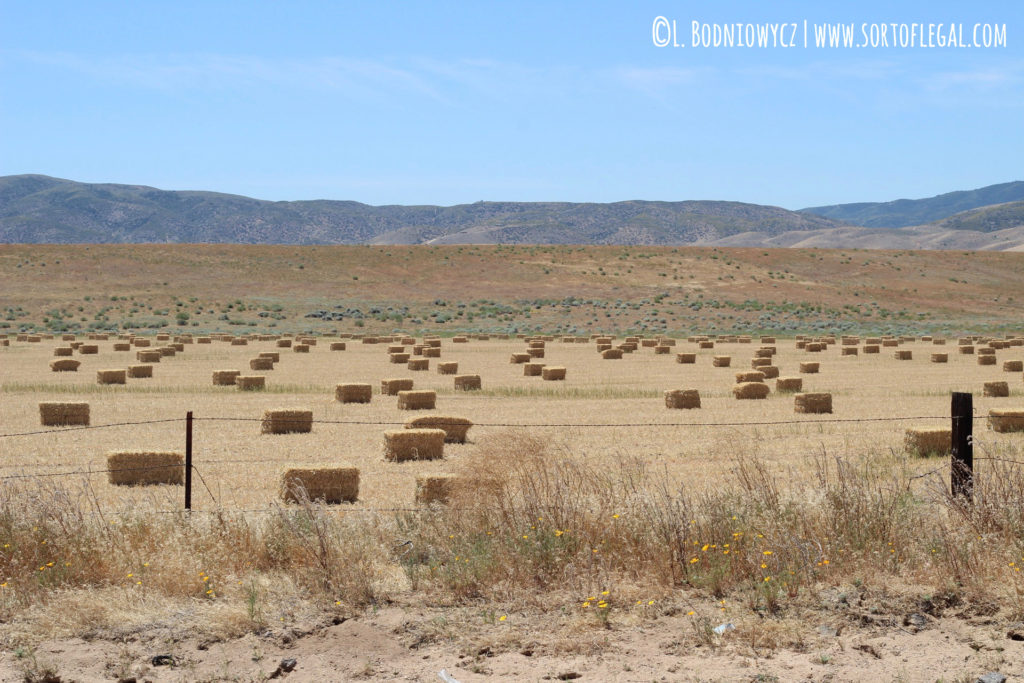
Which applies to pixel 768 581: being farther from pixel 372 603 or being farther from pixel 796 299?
pixel 796 299

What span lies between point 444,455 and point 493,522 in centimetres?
783

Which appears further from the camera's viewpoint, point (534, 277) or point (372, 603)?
point (534, 277)

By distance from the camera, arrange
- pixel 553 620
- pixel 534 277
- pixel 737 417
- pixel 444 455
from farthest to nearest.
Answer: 1. pixel 534 277
2. pixel 737 417
3. pixel 444 455
4. pixel 553 620

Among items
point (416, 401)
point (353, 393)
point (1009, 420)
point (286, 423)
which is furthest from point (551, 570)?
point (353, 393)

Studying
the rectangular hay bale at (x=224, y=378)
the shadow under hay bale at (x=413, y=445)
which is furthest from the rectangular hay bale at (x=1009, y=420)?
the rectangular hay bale at (x=224, y=378)

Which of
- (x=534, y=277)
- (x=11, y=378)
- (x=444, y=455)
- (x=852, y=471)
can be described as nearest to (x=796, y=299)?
(x=534, y=277)

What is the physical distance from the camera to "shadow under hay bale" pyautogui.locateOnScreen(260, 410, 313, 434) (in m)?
20.0

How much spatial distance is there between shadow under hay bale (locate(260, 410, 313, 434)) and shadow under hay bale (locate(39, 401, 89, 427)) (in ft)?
12.7

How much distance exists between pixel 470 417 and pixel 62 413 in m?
8.13

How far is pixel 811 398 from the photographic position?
23484mm

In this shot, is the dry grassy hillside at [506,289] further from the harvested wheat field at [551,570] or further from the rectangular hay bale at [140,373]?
the harvested wheat field at [551,570]

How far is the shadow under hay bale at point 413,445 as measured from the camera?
16938 millimetres

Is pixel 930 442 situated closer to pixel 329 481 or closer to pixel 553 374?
pixel 329 481

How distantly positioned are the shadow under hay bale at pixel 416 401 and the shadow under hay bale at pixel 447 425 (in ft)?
18.0
